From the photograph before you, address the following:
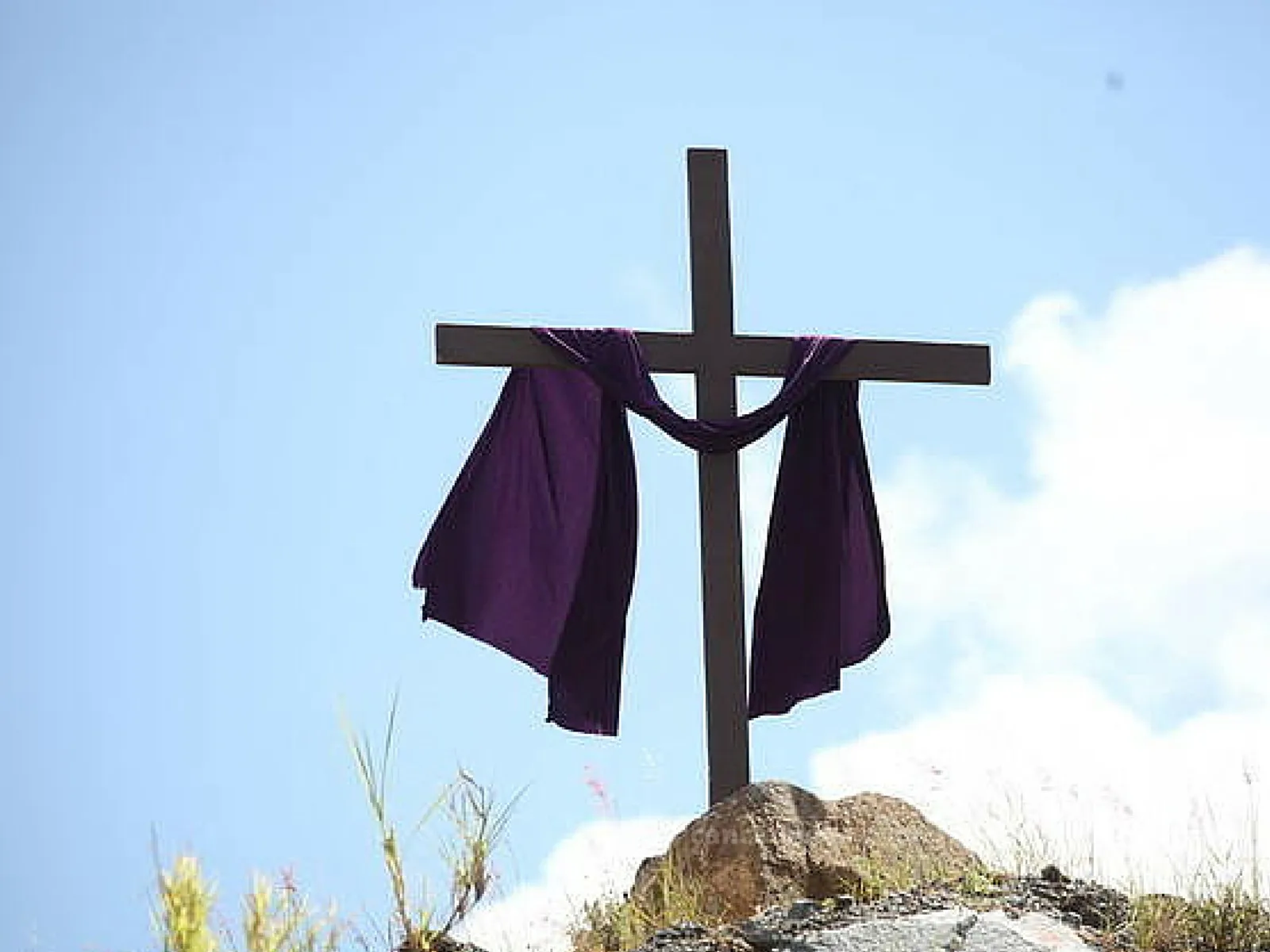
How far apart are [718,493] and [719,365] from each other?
481 mm

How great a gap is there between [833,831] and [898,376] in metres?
1.99

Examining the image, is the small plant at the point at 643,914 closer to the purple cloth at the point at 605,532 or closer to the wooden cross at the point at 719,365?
the wooden cross at the point at 719,365

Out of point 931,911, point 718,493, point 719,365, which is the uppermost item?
point 719,365

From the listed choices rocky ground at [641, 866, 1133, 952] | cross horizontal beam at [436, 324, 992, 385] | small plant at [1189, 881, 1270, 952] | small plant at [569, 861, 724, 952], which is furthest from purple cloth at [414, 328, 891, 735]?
small plant at [1189, 881, 1270, 952]

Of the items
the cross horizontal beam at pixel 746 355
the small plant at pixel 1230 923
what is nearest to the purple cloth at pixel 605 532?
the cross horizontal beam at pixel 746 355

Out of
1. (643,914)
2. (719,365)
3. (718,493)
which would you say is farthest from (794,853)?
(719,365)

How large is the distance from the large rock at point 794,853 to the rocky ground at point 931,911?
346 millimetres

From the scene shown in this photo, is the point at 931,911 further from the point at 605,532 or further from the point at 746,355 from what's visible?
the point at 746,355

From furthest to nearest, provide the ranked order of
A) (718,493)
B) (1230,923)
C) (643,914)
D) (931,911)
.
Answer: (718,493)
(643,914)
(1230,923)
(931,911)

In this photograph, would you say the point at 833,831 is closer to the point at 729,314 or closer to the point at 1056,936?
the point at 1056,936

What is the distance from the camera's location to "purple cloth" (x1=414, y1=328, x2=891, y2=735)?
7.15m

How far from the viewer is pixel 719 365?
723 cm

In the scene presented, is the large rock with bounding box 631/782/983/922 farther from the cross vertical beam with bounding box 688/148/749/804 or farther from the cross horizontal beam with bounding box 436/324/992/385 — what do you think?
the cross horizontal beam with bounding box 436/324/992/385

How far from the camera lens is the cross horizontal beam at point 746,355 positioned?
7.04 metres
